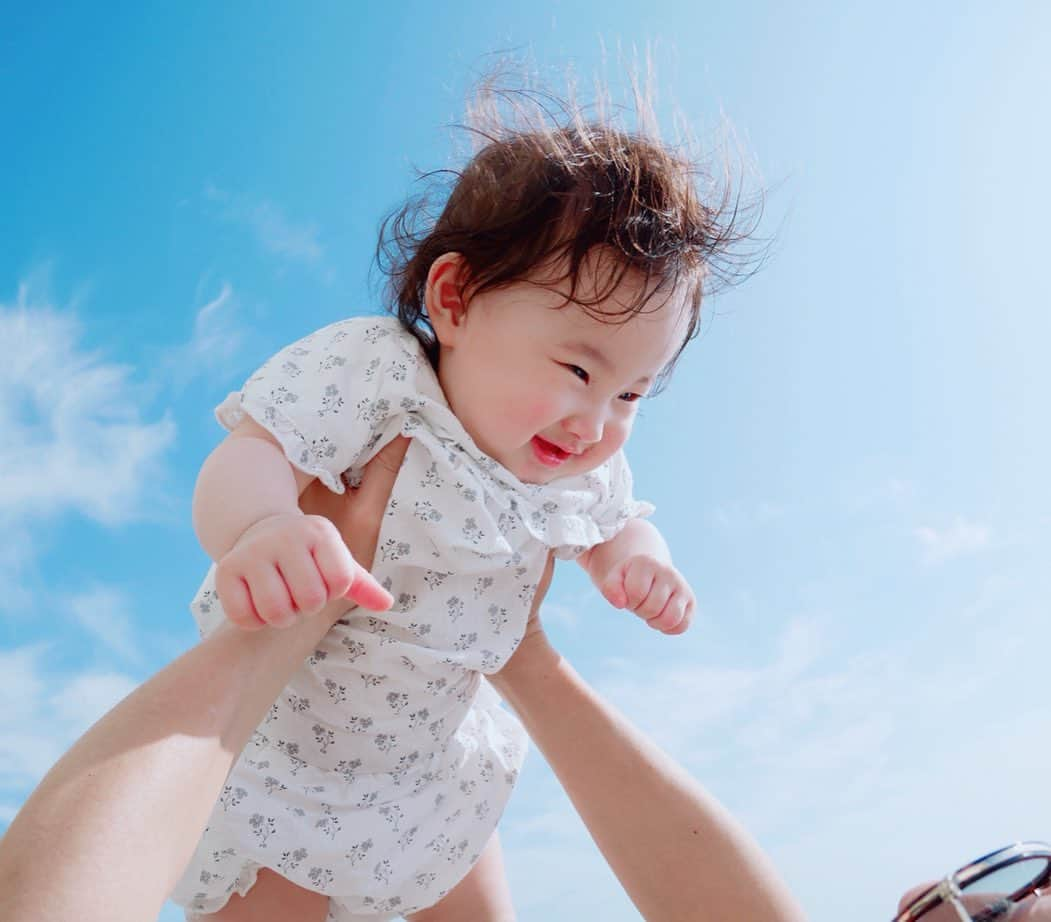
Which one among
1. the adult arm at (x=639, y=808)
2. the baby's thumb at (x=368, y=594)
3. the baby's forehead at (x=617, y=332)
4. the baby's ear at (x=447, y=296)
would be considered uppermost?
the baby's ear at (x=447, y=296)

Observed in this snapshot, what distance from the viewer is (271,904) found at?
1944mm

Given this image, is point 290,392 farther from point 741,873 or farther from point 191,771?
point 741,873

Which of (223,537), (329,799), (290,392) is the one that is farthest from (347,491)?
(329,799)

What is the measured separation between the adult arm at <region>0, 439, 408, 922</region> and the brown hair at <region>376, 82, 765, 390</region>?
85 centimetres

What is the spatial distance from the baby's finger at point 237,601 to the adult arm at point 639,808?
769 mm

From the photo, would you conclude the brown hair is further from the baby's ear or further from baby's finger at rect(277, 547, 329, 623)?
baby's finger at rect(277, 547, 329, 623)

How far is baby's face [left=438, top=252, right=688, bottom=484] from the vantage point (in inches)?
73.9

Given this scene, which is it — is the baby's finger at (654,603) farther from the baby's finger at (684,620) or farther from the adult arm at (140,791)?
the adult arm at (140,791)

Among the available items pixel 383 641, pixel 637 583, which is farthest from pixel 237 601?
pixel 637 583

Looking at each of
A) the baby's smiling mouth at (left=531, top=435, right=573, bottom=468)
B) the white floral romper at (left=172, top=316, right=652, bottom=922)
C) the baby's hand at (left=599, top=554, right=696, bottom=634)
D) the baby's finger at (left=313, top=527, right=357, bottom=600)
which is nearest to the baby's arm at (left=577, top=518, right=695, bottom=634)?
the baby's hand at (left=599, top=554, right=696, bottom=634)

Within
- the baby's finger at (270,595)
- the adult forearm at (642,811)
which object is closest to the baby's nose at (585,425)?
the adult forearm at (642,811)

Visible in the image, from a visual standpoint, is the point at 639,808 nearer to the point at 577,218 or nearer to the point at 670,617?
the point at 670,617

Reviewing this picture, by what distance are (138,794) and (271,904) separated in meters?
0.88

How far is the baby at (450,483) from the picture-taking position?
1.84 m
